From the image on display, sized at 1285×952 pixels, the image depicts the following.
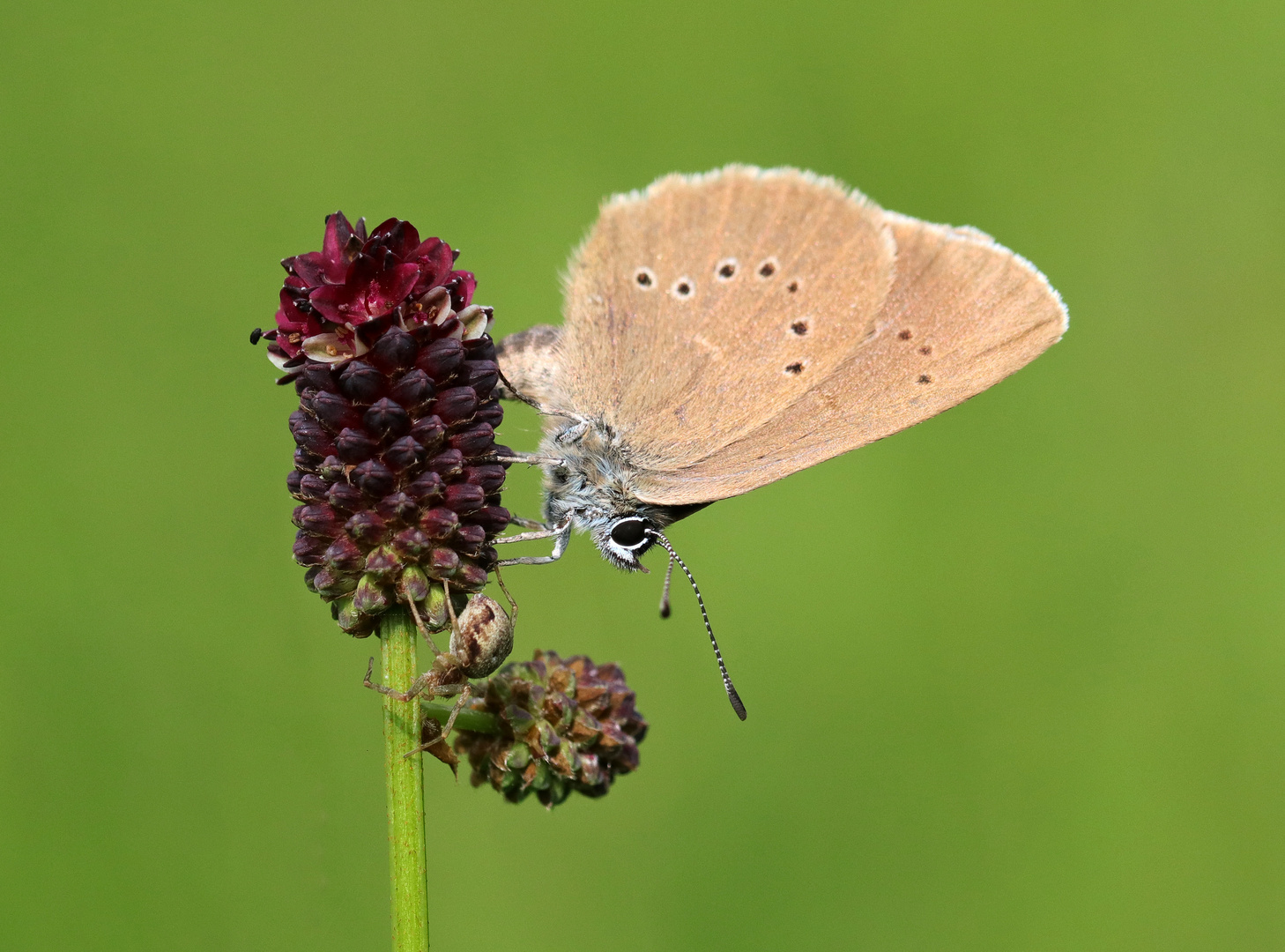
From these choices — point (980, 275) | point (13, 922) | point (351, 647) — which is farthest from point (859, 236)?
point (13, 922)

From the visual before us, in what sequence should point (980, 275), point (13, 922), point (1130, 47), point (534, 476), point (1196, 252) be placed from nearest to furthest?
point (980, 275)
point (13, 922)
point (534, 476)
point (1196, 252)
point (1130, 47)

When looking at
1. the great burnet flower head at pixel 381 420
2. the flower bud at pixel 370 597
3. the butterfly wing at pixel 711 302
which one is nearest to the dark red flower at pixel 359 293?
Result: the great burnet flower head at pixel 381 420

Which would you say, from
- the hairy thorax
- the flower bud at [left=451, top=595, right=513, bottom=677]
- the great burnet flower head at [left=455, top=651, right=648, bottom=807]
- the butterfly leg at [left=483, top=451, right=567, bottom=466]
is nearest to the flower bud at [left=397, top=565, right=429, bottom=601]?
the flower bud at [left=451, top=595, right=513, bottom=677]

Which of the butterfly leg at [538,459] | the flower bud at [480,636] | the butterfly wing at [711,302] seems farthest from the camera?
the butterfly wing at [711,302]

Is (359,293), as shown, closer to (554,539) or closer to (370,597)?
(370,597)

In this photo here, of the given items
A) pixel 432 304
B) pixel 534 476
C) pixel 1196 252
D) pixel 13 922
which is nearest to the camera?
pixel 432 304

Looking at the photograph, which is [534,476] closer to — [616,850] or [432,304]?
[616,850]

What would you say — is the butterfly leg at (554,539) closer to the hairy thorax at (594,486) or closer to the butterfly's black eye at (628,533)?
the hairy thorax at (594,486)

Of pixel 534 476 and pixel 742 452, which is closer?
pixel 742 452

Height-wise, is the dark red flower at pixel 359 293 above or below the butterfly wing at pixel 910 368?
below
